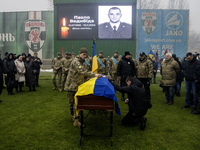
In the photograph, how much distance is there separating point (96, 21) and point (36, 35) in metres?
8.85

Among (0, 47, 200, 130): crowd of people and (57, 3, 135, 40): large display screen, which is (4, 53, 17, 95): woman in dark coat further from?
(57, 3, 135, 40): large display screen

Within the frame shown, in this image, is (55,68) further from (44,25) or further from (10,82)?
(44,25)

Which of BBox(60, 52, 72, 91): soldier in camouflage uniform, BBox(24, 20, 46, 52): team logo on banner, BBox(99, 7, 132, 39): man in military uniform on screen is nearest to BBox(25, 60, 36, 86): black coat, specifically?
BBox(60, 52, 72, 91): soldier in camouflage uniform

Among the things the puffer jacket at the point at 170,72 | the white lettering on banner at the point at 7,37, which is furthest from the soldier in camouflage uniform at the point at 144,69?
the white lettering on banner at the point at 7,37

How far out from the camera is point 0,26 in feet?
87.1

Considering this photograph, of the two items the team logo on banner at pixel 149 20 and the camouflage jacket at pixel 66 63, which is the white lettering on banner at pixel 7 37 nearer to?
the team logo on banner at pixel 149 20

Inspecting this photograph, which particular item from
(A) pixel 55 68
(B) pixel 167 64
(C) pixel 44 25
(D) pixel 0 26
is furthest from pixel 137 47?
(D) pixel 0 26

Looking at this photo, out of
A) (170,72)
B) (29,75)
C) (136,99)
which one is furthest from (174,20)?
(136,99)

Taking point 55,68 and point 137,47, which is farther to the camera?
point 137,47

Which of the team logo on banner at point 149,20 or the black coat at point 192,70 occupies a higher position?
the team logo on banner at point 149,20

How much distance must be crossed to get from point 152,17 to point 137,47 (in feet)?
14.4

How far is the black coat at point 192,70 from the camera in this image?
19.1ft

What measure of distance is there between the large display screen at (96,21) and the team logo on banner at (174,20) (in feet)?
16.7

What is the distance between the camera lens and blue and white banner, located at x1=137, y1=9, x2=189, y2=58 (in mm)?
23969
